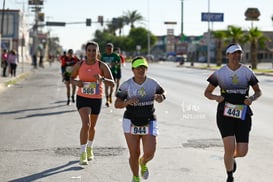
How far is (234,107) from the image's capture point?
21.1 ft

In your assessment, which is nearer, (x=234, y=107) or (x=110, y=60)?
(x=234, y=107)

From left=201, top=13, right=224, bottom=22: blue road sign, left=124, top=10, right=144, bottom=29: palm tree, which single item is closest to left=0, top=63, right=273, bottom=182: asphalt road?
left=201, top=13, right=224, bottom=22: blue road sign

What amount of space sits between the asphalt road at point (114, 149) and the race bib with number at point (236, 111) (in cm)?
85

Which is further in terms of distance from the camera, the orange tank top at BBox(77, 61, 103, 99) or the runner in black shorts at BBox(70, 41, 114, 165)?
the orange tank top at BBox(77, 61, 103, 99)

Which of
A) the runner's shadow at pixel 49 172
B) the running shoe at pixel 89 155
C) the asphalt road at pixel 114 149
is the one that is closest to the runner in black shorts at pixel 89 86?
the running shoe at pixel 89 155

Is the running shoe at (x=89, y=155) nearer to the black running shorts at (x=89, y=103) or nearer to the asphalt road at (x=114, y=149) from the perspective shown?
the asphalt road at (x=114, y=149)

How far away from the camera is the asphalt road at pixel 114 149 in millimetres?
7066

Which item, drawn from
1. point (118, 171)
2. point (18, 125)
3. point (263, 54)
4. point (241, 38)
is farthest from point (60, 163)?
point (263, 54)

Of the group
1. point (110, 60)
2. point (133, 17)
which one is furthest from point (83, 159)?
point (133, 17)

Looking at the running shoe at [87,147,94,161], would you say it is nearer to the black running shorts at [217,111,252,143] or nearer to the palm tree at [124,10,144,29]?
the black running shorts at [217,111,252,143]

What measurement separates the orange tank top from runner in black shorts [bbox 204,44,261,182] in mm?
2126

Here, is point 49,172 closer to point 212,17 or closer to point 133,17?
point 212,17

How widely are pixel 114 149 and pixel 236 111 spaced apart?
307 centimetres

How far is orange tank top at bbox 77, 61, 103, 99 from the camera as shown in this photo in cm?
801
